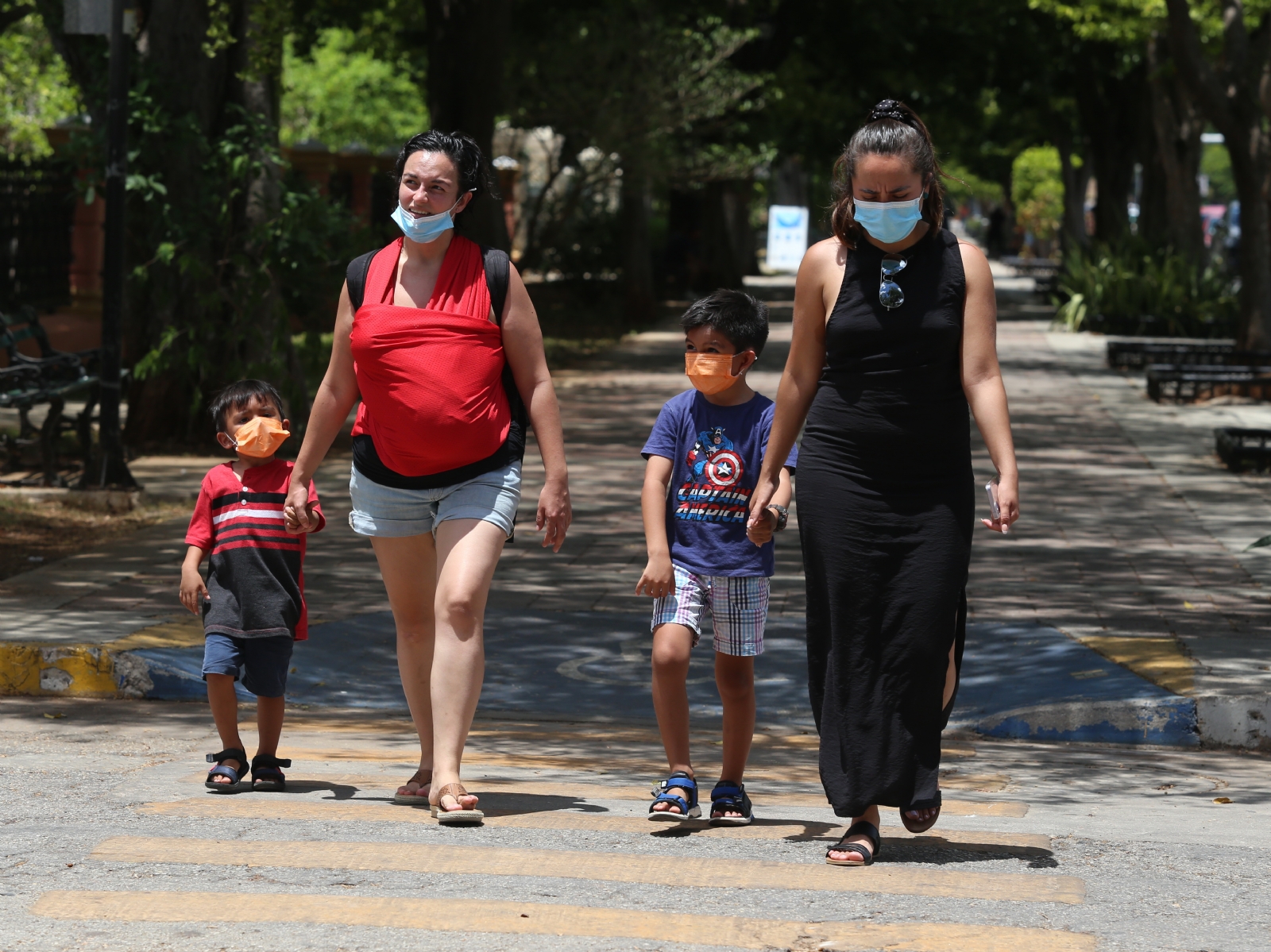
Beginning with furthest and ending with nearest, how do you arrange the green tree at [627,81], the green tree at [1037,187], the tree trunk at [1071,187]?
the green tree at [1037,187] → the tree trunk at [1071,187] → the green tree at [627,81]

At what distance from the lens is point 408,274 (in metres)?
4.97

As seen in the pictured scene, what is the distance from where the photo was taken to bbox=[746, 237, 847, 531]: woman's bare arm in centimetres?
454

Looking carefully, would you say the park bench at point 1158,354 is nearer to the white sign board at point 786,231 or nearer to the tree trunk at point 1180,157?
the tree trunk at point 1180,157

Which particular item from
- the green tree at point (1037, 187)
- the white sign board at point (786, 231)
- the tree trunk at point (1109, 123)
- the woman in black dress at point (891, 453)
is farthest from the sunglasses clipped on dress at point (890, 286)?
the green tree at point (1037, 187)

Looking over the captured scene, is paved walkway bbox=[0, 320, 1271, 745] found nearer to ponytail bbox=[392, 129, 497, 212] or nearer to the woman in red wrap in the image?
the woman in red wrap

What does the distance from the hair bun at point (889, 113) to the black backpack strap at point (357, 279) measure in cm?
147

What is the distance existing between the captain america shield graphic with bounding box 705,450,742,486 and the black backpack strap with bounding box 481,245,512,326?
0.73 m

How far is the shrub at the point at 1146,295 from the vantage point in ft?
90.5

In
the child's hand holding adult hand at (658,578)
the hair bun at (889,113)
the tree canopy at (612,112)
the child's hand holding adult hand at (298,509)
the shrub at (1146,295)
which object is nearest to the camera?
the hair bun at (889,113)

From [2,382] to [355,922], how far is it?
359 inches

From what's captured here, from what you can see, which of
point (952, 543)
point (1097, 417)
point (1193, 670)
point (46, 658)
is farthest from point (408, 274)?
point (1097, 417)

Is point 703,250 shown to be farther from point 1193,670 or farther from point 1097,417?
point 1193,670

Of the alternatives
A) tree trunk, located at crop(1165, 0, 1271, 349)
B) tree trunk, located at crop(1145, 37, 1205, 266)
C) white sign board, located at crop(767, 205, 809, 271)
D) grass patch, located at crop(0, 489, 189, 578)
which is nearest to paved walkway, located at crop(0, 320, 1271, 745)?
grass patch, located at crop(0, 489, 189, 578)

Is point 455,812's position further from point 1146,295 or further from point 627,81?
point 1146,295
